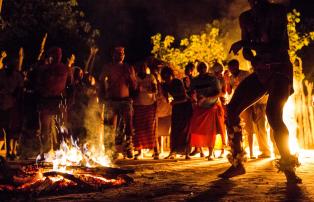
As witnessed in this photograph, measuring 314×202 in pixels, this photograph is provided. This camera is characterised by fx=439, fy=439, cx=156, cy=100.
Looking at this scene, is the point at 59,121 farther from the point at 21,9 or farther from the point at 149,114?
the point at 21,9

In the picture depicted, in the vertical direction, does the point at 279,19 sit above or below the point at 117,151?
above

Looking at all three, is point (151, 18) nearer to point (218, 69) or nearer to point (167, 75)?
point (218, 69)

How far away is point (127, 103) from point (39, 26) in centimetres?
1459

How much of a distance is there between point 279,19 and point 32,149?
7.50 metres

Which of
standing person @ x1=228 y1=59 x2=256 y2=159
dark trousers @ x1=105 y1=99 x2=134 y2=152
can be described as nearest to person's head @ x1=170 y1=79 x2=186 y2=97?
dark trousers @ x1=105 y1=99 x2=134 y2=152

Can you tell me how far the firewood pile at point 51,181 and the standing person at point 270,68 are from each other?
1528mm

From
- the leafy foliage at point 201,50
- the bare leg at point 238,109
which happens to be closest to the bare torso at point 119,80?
the bare leg at point 238,109

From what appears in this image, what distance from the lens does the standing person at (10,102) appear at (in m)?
9.23

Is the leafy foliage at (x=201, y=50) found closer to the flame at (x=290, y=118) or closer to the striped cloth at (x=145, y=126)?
the flame at (x=290, y=118)

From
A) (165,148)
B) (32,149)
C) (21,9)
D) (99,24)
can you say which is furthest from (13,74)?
(99,24)

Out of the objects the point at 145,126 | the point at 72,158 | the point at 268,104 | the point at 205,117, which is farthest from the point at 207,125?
the point at 268,104

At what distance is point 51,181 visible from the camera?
4734mm

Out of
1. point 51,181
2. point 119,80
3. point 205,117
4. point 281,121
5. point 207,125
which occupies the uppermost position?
point 119,80

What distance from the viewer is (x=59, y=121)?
9.05m
